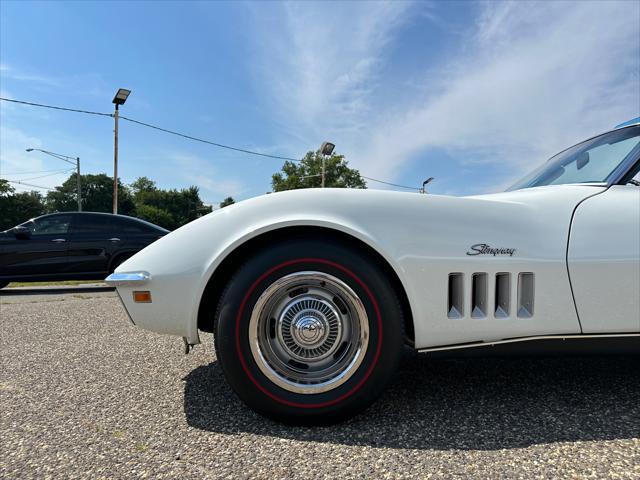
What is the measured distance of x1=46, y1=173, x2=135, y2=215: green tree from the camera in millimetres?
75963

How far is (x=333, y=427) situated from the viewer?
1637 millimetres

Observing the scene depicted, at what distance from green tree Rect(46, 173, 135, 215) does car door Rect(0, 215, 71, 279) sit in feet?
231

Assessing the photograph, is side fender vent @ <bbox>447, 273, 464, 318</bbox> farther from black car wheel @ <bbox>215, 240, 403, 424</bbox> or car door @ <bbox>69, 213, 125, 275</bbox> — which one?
car door @ <bbox>69, 213, 125, 275</bbox>

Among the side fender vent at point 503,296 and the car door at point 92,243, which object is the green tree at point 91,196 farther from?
the side fender vent at point 503,296

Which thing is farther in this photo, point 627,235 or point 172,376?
point 172,376

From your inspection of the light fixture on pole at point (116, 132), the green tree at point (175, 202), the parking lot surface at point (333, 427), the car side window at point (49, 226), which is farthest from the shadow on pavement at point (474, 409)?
the green tree at point (175, 202)

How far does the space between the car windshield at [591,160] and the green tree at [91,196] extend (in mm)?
76935

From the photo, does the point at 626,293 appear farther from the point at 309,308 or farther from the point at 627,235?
the point at 309,308

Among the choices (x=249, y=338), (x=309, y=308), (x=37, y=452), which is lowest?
(x=37, y=452)

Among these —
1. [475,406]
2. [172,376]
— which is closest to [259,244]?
[172,376]

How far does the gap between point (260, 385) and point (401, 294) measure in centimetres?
70

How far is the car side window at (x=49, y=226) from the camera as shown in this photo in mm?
6770

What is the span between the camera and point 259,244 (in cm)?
178

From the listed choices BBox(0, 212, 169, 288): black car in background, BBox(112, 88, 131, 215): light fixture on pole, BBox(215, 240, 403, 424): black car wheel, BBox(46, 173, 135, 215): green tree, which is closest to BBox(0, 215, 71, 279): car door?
BBox(0, 212, 169, 288): black car in background
